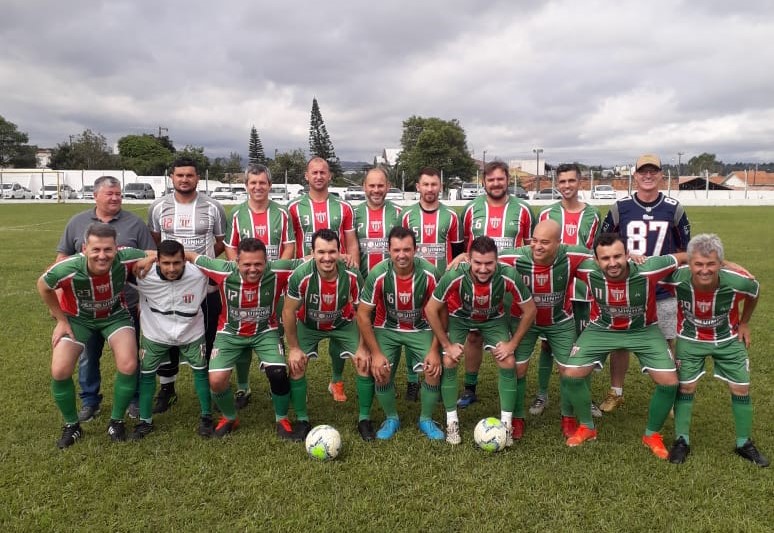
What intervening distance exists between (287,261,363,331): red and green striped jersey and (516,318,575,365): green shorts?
1.30 m

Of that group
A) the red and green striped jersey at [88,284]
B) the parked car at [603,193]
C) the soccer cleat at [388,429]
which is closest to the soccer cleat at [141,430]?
the red and green striped jersey at [88,284]

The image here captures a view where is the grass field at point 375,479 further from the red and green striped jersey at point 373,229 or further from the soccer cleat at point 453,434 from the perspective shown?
the red and green striped jersey at point 373,229

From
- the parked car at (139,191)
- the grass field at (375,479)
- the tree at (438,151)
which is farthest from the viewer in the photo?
the tree at (438,151)

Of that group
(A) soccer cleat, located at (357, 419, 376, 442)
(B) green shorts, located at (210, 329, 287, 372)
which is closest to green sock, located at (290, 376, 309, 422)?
(B) green shorts, located at (210, 329, 287, 372)

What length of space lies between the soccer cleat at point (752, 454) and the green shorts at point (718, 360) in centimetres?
40

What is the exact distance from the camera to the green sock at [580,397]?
382 centimetres

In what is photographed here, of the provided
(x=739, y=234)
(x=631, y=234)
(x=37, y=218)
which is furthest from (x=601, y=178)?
(x=631, y=234)

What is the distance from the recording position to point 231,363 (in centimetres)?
399

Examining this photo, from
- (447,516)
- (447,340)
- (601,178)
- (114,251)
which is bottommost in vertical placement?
(447,516)

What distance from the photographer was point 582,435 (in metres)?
3.83

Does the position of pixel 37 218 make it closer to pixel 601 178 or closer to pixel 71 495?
pixel 71 495

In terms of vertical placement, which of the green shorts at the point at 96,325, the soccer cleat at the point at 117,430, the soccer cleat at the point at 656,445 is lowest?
the soccer cleat at the point at 656,445

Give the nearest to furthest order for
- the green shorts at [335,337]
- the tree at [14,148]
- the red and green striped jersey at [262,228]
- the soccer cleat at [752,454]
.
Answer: the soccer cleat at [752,454] < the green shorts at [335,337] < the red and green striped jersey at [262,228] < the tree at [14,148]

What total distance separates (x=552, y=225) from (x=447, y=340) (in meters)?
1.07
